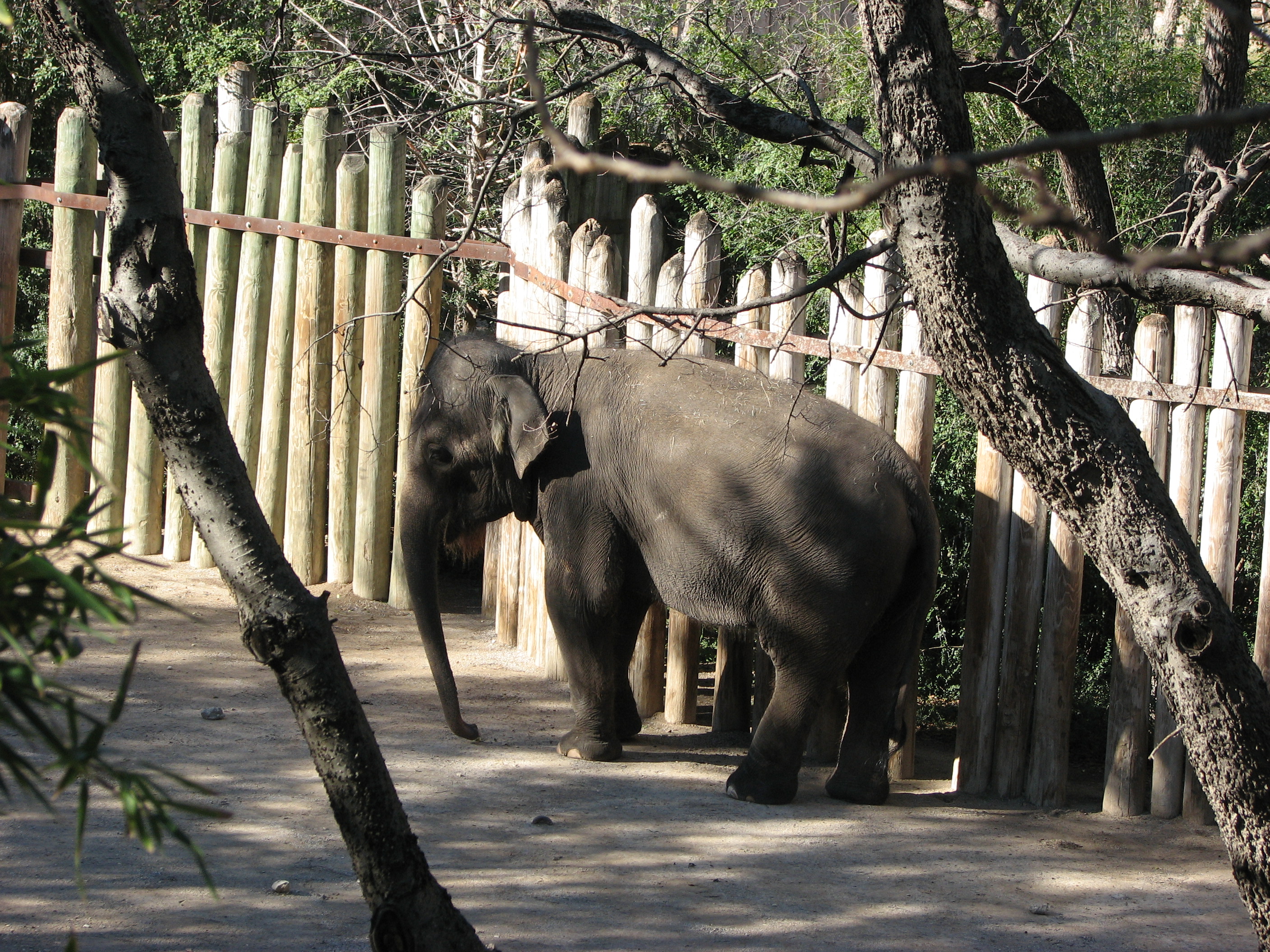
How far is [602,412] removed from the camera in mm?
5359

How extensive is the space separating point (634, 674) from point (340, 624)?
1770 mm

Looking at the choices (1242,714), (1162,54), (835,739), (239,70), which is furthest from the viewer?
(1162,54)

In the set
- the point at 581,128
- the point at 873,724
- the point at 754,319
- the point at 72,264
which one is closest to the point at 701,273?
the point at 754,319

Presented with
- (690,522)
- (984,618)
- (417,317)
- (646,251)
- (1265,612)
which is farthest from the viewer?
(417,317)

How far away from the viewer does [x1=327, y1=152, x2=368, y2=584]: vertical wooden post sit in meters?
7.18

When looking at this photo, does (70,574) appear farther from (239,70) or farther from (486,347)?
(239,70)

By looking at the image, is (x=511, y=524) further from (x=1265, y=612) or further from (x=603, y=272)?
(x=1265, y=612)

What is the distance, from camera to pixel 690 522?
16.5 ft

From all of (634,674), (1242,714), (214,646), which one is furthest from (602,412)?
(1242,714)

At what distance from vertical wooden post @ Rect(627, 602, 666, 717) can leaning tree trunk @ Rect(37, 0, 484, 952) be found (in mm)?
3309

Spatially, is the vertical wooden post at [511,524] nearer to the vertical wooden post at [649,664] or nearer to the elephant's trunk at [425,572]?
the vertical wooden post at [649,664]

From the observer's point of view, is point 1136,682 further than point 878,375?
No

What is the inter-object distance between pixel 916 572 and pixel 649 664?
1.71m

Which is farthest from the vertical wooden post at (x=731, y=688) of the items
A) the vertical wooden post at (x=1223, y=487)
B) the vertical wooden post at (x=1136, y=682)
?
the vertical wooden post at (x=1223, y=487)
